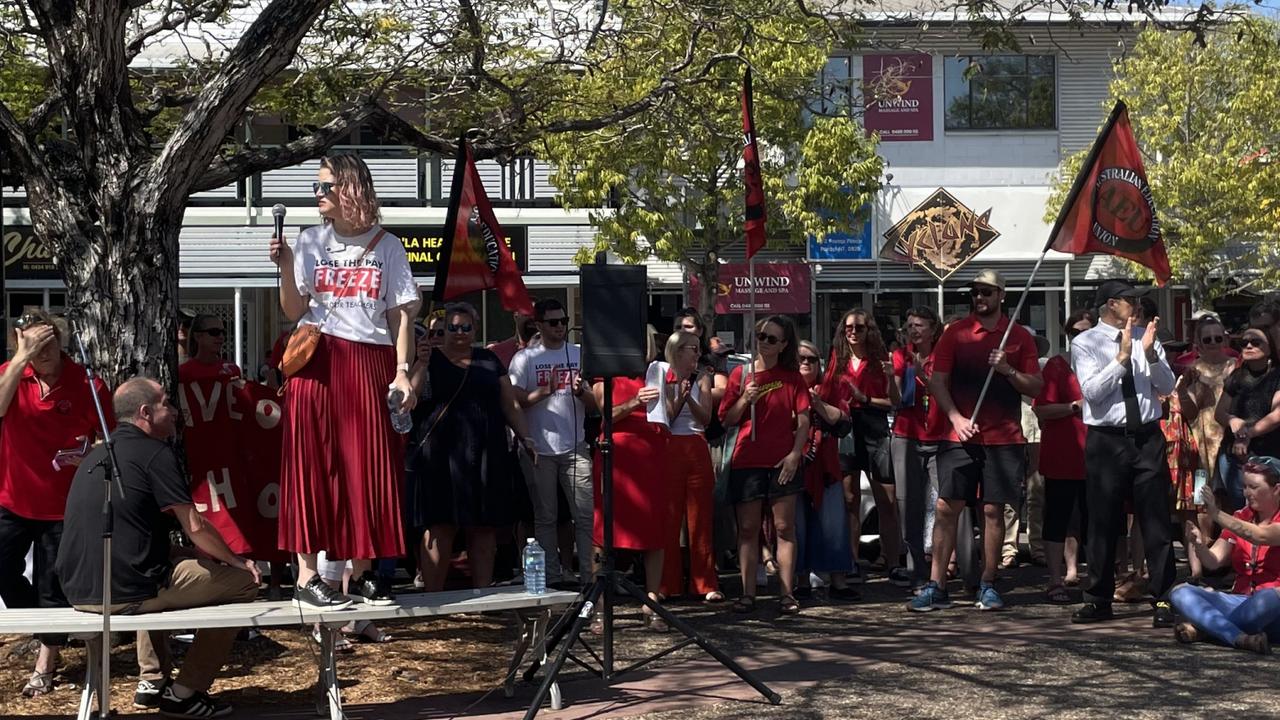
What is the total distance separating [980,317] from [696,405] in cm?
193

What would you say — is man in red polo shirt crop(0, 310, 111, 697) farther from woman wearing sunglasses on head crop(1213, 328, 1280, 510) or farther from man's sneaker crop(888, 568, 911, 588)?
woman wearing sunglasses on head crop(1213, 328, 1280, 510)

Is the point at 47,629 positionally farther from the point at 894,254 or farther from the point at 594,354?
the point at 894,254

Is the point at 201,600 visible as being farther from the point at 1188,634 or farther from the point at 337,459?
the point at 1188,634

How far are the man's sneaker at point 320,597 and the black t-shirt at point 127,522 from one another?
25.3 inches

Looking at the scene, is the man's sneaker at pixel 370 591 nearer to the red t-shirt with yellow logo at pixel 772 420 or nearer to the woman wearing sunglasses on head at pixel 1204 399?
the red t-shirt with yellow logo at pixel 772 420

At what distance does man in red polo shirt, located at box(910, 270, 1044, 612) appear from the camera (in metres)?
10.4

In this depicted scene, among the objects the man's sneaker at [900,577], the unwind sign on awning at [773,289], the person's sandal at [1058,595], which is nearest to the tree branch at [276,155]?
the man's sneaker at [900,577]

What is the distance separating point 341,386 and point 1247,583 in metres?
5.16

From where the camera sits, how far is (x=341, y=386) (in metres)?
7.23

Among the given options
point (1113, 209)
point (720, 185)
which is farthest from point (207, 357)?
point (720, 185)

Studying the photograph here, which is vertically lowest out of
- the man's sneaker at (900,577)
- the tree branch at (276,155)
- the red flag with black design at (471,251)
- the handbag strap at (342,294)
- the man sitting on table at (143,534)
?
the man's sneaker at (900,577)

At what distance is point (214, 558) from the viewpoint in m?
7.39

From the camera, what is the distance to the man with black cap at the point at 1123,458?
9.86 m

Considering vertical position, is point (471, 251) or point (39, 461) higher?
point (471, 251)
